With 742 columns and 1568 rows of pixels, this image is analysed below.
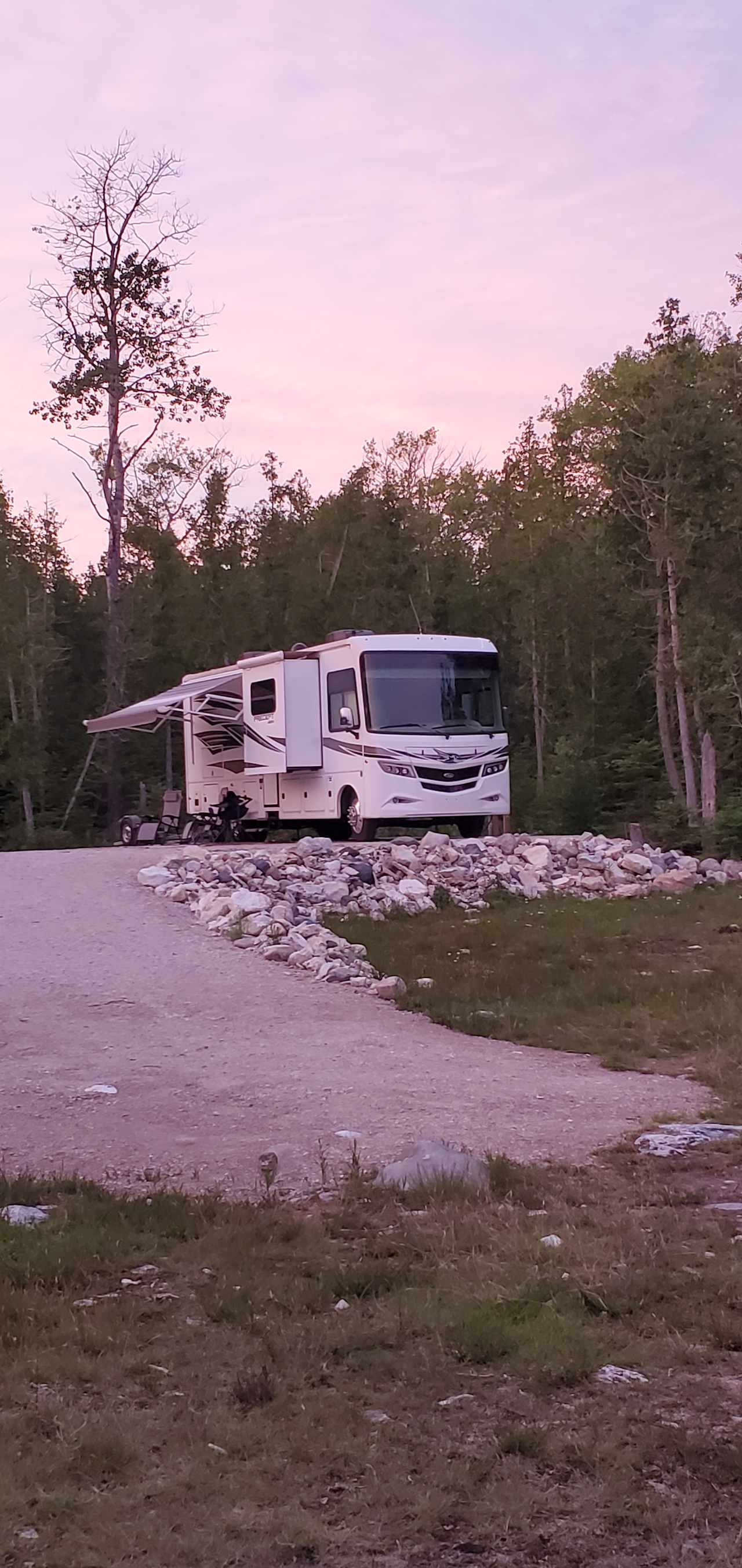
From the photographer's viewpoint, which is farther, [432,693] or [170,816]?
[170,816]

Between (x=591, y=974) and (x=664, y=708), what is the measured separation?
25.7m

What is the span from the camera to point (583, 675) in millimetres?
42688

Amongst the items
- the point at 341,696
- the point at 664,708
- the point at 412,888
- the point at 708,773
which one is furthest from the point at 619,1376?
the point at 664,708

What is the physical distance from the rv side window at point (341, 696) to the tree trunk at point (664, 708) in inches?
549

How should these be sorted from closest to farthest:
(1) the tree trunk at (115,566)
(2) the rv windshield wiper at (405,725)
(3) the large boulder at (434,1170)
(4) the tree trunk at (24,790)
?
(3) the large boulder at (434,1170)
(2) the rv windshield wiper at (405,725)
(1) the tree trunk at (115,566)
(4) the tree trunk at (24,790)

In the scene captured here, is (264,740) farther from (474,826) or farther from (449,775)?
(474,826)

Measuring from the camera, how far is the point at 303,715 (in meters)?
21.0

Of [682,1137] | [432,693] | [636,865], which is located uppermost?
[432,693]

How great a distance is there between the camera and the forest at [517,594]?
100ft

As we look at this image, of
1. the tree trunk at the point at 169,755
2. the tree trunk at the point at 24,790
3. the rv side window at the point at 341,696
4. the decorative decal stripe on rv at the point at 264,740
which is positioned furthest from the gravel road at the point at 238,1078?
the tree trunk at the point at 169,755

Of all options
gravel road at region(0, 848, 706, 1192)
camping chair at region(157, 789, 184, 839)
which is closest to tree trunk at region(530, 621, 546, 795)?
camping chair at region(157, 789, 184, 839)

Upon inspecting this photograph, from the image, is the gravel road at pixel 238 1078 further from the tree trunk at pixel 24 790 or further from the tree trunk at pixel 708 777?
the tree trunk at pixel 24 790

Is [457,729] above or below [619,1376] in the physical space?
above

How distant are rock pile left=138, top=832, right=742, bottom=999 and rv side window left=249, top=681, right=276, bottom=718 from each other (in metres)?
3.37
